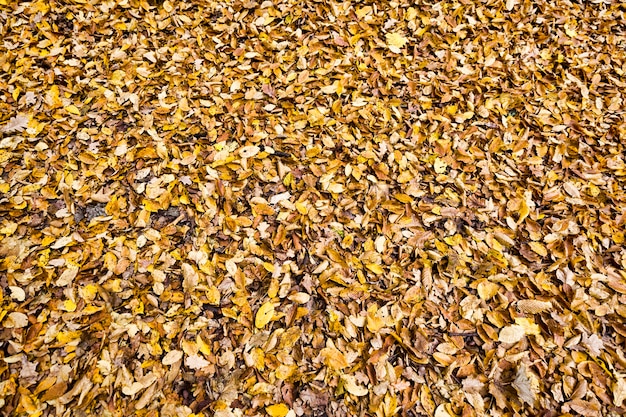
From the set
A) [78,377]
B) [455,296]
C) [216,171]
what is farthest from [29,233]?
[455,296]

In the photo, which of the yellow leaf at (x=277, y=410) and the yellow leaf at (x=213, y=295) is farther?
the yellow leaf at (x=213, y=295)

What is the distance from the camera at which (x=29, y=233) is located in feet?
7.09

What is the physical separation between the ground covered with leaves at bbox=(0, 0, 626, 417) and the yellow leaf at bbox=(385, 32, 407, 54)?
12mm

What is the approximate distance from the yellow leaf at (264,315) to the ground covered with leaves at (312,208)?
0.01m

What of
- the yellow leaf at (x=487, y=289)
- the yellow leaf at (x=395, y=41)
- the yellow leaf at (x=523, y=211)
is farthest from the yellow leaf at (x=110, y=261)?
the yellow leaf at (x=395, y=41)

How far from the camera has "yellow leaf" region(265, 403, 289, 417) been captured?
1.75 m

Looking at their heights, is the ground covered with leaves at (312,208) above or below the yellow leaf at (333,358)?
above

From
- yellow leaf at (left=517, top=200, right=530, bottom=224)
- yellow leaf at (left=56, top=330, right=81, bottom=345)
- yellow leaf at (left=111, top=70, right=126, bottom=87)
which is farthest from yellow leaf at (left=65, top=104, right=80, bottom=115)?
yellow leaf at (left=517, top=200, right=530, bottom=224)

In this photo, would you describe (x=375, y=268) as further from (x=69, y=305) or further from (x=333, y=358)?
(x=69, y=305)

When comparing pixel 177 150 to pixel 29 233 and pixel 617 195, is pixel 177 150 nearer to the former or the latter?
pixel 29 233

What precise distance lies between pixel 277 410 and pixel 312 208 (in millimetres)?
972

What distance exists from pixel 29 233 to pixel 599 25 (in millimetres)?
3796

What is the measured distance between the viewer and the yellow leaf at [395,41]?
9.83ft

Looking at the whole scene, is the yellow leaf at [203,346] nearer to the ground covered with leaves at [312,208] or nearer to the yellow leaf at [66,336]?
the ground covered with leaves at [312,208]
